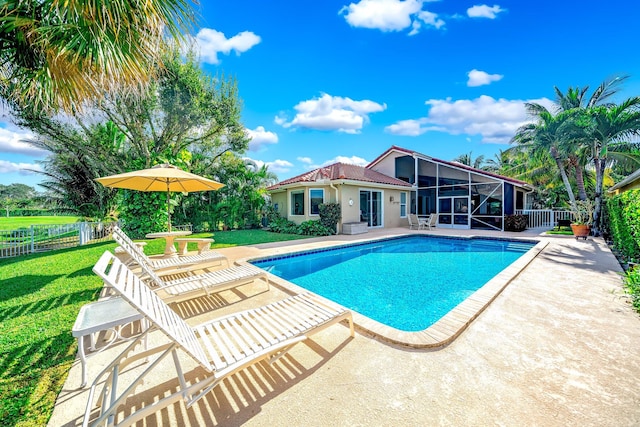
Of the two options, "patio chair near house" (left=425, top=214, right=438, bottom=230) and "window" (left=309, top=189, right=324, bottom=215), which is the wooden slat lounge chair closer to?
"window" (left=309, top=189, right=324, bottom=215)

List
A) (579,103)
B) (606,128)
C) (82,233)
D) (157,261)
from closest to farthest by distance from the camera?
1. (157,261)
2. (82,233)
3. (606,128)
4. (579,103)

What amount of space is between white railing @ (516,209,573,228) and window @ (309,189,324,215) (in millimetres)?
13556

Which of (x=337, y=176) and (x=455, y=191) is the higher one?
(x=337, y=176)

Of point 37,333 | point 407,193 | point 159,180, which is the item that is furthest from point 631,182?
point 37,333

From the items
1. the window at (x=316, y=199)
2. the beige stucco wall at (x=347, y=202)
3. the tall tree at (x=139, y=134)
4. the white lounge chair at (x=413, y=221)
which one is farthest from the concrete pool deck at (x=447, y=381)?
the white lounge chair at (x=413, y=221)

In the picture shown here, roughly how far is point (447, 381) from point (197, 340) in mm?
2543

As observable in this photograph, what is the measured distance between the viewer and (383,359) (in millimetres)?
2900

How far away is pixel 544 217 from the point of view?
58.8 feet

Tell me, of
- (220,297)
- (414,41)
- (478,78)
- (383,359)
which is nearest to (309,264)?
(220,297)

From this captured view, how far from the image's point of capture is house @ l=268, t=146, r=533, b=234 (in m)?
15.4

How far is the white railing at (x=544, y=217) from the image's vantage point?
56.9ft

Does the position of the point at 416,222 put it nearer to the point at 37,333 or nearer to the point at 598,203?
the point at 598,203

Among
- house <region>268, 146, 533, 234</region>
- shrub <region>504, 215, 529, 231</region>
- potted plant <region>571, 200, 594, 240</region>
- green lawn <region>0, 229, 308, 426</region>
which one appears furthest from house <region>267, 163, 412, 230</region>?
green lawn <region>0, 229, 308, 426</region>

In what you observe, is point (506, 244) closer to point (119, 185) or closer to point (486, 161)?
point (119, 185)
